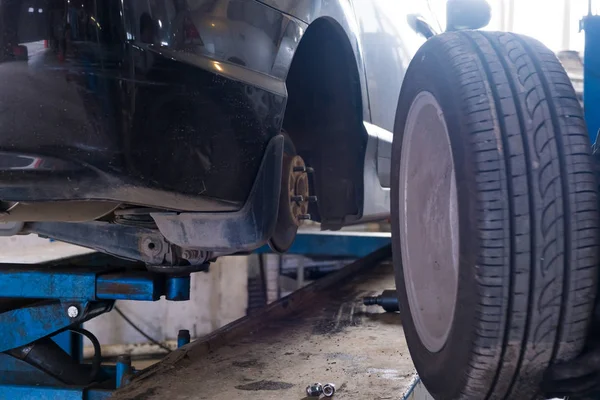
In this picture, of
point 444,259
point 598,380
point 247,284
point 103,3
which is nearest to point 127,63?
point 103,3

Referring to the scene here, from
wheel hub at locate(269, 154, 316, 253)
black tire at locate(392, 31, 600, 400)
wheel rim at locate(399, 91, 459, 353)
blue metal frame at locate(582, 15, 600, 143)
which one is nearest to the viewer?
black tire at locate(392, 31, 600, 400)

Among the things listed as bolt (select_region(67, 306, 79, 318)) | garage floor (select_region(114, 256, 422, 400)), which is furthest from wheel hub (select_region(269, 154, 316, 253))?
bolt (select_region(67, 306, 79, 318))

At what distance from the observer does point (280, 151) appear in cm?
127

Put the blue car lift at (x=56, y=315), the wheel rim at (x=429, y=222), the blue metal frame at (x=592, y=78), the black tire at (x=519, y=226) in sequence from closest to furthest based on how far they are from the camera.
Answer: the black tire at (x=519, y=226), the wheel rim at (x=429, y=222), the blue metal frame at (x=592, y=78), the blue car lift at (x=56, y=315)

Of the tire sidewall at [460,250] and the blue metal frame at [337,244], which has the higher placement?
the tire sidewall at [460,250]

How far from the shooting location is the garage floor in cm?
149

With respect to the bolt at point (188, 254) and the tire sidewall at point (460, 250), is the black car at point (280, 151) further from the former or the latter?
the bolt at point (188, 254)

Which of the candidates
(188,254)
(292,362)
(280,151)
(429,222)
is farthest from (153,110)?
(292,362)

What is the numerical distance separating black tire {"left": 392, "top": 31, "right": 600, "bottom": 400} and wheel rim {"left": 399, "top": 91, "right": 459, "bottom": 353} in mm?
77

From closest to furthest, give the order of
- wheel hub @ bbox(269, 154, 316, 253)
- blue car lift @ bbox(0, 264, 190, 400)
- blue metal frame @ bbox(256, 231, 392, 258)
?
wheel hub @ bbox(269, 154, 316, 253) → blue car lift @ bbox(0, 264, 190, 400) → blue metal frame @ bbox(256, 231, 392, 258)

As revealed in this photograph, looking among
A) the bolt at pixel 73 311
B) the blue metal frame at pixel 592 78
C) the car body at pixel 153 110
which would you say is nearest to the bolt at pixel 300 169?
the car body at pixel 153 110

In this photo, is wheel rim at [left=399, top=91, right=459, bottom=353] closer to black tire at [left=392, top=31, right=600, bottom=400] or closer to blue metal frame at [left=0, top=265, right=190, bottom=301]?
black tire at [left=392, top=31, right=600, bottom=400]

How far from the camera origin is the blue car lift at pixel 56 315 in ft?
6.20

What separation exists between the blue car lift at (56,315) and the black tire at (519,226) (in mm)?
1197
